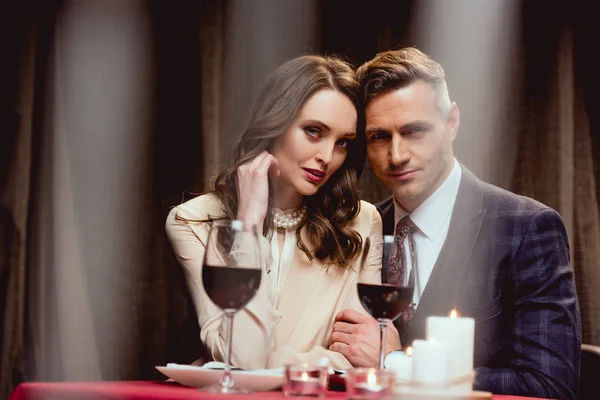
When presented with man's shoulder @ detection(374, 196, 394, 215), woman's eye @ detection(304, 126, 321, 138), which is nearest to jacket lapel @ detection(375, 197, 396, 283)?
man's shoulder @ detection(374, 196, 394, 215)

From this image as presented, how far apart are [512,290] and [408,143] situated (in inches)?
18.2

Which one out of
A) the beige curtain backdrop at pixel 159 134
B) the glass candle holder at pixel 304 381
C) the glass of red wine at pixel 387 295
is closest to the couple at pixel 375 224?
the beige curtain backdrop at pixel 159 134

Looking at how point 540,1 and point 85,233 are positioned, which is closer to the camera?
point 85,233

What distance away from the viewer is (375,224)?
2.23 meters

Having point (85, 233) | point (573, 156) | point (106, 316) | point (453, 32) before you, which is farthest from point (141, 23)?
point (573, 156)

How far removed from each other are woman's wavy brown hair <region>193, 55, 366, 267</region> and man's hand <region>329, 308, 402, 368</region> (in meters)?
0.31

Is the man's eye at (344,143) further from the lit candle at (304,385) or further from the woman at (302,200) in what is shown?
the lit candle at (304,385)

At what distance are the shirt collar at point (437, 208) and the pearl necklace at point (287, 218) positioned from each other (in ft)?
0.99

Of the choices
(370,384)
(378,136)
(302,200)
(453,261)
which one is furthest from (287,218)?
(370,384)

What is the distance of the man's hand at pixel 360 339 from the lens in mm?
1694

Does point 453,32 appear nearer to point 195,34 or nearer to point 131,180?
point 195,34

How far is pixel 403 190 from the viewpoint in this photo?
2.13 metres

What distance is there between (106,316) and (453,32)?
64.4 inches

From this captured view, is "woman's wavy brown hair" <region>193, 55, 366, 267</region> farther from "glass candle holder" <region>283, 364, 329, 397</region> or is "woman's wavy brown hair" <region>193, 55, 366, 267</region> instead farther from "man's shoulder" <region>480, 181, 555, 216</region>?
"glass candle holder" <region>283, 364, 329, 397</region>
